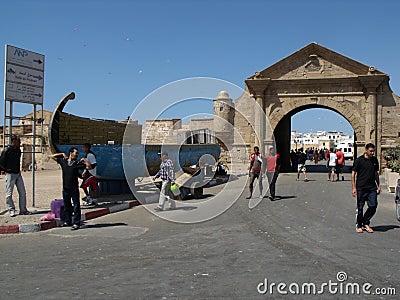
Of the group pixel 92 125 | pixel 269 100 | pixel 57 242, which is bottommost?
pixel 57 242

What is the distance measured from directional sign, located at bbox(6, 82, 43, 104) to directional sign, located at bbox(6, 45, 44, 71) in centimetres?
56

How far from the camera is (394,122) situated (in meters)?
29.0

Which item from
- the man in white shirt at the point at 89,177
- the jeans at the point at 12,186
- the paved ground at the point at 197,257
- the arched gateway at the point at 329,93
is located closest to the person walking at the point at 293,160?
the arched gateway at the point at 329,93

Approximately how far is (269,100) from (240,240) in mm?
23620

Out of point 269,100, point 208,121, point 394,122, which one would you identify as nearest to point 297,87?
point 269,100

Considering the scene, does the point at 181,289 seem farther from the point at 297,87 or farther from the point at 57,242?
the point at 297,87

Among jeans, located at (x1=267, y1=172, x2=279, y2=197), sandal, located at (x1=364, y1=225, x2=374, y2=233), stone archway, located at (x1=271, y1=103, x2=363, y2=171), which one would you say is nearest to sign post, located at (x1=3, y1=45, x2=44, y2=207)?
jeans, located at (x1=267, y1=172, x2=279, y2=197)

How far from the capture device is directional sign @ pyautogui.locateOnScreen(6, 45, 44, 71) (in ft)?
38.2

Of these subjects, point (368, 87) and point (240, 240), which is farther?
point (368, 87)

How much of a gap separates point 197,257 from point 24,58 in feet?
26.2

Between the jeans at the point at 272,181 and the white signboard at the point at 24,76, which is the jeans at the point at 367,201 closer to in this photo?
the jeans at the point at 272,181

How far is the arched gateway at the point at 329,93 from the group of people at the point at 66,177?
19805 millimetres

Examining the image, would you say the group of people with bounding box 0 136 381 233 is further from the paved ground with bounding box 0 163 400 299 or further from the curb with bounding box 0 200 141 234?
the paved ground with bounding box 0 163 400 299

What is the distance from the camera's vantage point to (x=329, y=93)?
29.7m
